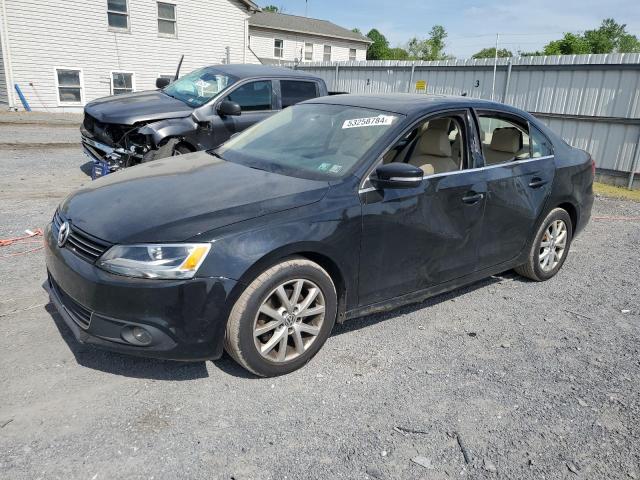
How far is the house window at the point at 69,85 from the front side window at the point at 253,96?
14.0 metres

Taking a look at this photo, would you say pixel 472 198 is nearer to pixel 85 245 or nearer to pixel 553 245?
pixel 553 245

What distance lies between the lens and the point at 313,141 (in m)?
3.87

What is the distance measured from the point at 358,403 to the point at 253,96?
6.11 metres

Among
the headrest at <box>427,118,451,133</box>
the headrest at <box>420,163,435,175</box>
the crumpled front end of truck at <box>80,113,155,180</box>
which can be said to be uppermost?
the headrest at <box>427,118,451,133</box>

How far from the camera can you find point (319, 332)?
127 inches

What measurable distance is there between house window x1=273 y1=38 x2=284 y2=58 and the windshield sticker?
3426 centimetres

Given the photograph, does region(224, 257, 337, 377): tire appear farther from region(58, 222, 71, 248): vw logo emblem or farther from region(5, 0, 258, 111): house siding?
region(5, 0, 258, 111): house siding

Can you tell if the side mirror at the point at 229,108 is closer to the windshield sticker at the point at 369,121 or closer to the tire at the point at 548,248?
the windshield sticker at the point at 369,121

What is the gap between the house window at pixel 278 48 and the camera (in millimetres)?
35688

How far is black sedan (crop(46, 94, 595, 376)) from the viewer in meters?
2.75

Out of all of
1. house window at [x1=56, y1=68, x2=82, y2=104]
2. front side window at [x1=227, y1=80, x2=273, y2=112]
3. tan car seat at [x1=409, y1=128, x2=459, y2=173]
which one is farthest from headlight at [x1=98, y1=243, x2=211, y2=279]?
house window at [x1=56, y1=68, x2=82, y2=104]

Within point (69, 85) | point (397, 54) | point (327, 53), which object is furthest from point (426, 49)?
point (69, 85)

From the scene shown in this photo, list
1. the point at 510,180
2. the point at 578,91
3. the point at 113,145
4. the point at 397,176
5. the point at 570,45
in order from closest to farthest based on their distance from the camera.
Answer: the point at 397,176
the point at 510,180
the point at 113,145
the point at 578,91
the point at 570,45

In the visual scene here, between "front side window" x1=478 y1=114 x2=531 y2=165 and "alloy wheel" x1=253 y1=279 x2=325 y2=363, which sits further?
"front side window" x1=478 y1=114 x2=531 y2=165
